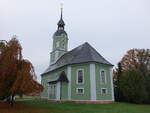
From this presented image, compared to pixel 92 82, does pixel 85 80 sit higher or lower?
higher

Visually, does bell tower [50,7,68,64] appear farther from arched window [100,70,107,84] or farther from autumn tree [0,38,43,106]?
autumn tree [0,38,43,106]

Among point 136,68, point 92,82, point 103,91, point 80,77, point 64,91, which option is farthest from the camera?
point 136,68

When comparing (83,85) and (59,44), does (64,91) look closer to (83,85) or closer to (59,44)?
(83,85)

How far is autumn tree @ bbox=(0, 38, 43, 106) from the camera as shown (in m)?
14.4

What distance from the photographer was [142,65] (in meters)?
35.0

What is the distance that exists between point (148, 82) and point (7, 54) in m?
25.5

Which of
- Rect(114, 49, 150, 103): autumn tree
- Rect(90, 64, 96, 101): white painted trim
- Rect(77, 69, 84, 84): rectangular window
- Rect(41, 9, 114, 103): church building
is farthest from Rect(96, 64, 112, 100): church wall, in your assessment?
Rect(114, 49, 150, 103): autumn tree

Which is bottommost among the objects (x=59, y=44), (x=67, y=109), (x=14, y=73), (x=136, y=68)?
(x=67, y=109)

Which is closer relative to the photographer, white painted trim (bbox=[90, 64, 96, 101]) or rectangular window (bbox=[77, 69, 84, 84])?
white painted trim (bbox=[90, 64, 96, 101])

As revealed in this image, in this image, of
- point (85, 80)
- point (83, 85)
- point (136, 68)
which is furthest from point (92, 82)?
point (136, 68)

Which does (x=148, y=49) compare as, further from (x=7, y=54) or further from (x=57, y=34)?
(x=7, y=54)

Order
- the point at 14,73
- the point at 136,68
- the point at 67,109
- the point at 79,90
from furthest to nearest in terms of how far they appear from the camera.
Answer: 1. the point at 136,68
2. the point at 79,90
3. the point at 67,109
4. the point at 14,73

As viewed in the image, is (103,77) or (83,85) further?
(103,77)

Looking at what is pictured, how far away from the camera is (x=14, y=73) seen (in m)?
15.2
